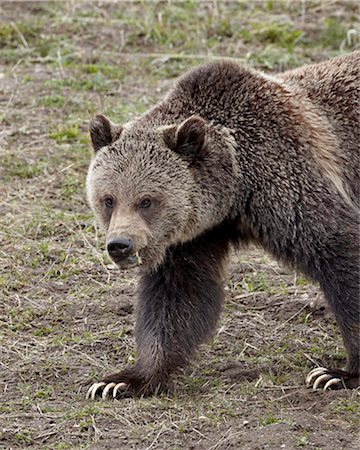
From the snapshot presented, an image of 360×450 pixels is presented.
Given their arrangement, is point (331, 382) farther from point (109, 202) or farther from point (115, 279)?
point (115, 279)

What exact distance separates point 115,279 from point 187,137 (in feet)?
6.52

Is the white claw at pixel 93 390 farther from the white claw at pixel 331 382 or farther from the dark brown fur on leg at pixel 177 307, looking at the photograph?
the white claw at pixel 331 382

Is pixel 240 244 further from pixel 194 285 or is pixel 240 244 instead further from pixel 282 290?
pixel 282 290

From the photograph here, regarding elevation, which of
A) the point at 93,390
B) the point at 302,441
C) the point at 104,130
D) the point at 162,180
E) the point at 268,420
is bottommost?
the point at 93,390

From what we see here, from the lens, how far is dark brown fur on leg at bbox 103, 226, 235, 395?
278 inches

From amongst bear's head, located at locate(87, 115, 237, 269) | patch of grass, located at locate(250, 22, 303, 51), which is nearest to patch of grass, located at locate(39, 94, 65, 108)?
patch of grass, located at locate(250, 22, 303, 51)

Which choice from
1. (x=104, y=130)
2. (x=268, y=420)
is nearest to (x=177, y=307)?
(x=104, y=130)

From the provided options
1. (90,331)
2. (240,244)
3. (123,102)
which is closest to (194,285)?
(240,244)

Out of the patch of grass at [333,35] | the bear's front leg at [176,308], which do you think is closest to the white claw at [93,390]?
the bear's front leg at [176,308]

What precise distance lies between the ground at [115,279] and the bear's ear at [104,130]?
4.63ft

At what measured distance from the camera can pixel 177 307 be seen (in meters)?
7.16

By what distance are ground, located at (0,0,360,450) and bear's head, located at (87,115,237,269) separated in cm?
85

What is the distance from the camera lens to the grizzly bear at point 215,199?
6.75 metres

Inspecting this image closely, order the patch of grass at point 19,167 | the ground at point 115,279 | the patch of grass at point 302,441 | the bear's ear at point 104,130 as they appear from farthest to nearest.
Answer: the patch of grass at point 19,167
the bear's ear at point 104,130
the ground at point 115,279
the patch of grass at point 302,441
